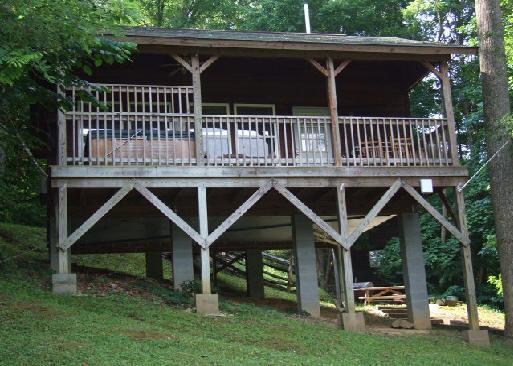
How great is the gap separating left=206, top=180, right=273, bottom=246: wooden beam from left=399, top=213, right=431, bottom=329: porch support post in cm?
451

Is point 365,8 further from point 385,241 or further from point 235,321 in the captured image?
point 235,321

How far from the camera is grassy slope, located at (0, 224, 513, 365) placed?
8.25 metres

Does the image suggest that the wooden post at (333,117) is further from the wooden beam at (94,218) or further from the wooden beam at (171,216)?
the wooden beam at (94,218)

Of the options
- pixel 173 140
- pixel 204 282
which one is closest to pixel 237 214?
pixel 204 282

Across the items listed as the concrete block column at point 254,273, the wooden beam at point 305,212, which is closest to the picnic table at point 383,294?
the concrete block column at point 254,273

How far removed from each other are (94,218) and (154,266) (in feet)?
21.4

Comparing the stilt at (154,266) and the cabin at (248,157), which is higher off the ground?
the cabin at (248,157)

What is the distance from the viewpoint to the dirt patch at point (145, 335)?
918 cm

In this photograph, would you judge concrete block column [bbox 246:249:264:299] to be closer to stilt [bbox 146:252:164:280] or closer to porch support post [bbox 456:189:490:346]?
stilt [bbox 146:252:164:280]

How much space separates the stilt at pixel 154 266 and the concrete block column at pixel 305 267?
15.9 feet

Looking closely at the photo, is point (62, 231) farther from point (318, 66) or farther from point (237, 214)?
point (318, 66)

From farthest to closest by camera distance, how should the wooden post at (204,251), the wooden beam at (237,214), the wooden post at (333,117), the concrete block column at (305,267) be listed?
1. the concrete block column at (305,267)
2. the wooden post at (333,117)
3. the wooden beam at (237,214)
4. the wooden post at (204,251)

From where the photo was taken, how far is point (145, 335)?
9.35 m

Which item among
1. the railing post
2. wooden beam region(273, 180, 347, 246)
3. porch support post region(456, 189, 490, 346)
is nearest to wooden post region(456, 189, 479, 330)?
porch support post region(456, 189, 490, 346)
